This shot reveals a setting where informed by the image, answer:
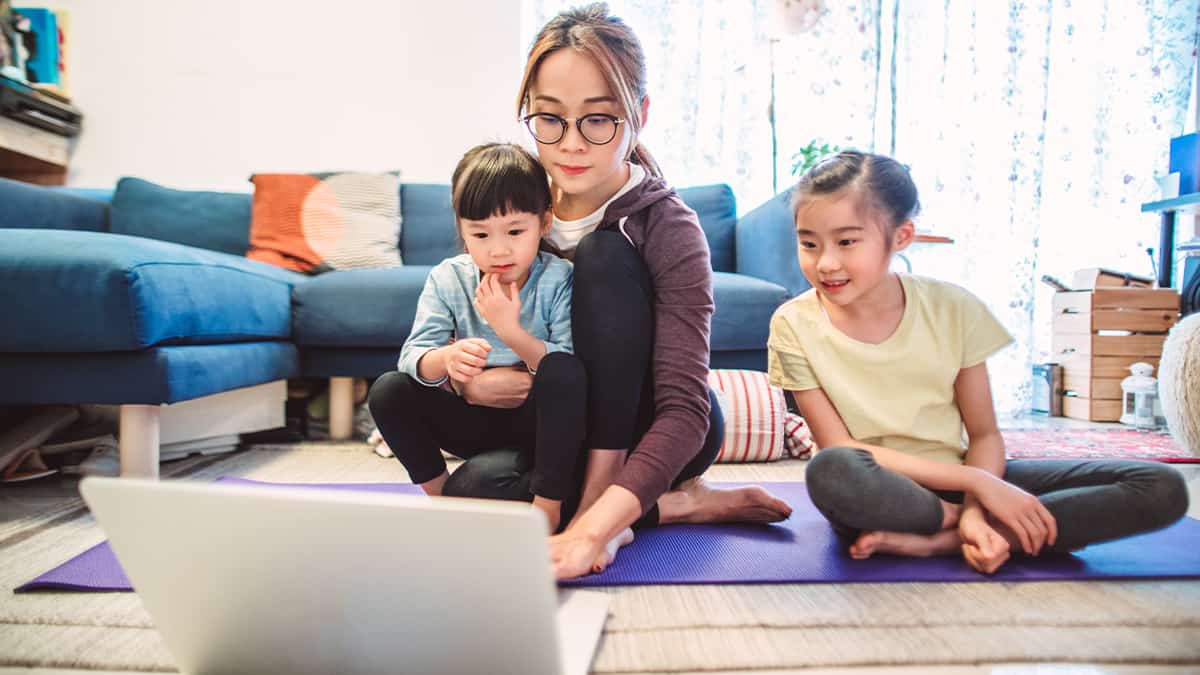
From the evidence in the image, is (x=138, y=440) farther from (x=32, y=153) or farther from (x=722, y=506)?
(x=32, y=153)

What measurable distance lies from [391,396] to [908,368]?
2.34ft

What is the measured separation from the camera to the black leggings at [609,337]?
84 cm

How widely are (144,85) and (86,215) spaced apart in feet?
2.33

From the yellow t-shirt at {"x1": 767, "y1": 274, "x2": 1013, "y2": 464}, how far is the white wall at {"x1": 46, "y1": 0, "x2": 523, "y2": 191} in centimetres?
195

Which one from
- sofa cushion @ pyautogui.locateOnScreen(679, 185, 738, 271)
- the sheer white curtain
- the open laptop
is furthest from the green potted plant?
the open laptop

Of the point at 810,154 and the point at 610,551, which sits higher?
the point at 810,154

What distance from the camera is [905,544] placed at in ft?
2.82

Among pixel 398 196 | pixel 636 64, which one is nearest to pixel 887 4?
pixel 398 196

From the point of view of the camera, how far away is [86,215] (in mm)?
2064

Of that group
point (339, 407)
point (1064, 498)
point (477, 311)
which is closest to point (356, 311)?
point (339, 407)

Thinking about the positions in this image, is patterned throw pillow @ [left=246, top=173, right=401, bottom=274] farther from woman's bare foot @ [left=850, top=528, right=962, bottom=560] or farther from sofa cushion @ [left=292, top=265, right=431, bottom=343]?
woman's bare foot @ [left=850, top=528, right=962, bottom=560]

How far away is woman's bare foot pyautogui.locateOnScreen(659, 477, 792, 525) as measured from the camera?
39.2 inches

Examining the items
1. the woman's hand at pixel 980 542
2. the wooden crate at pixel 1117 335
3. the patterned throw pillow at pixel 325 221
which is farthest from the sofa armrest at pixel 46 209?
the wooden crate at pixel 1117 335

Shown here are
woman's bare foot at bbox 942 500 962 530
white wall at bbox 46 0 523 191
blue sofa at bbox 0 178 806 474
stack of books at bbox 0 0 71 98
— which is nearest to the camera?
woman's bare foot at bbox 942 500 962 530
